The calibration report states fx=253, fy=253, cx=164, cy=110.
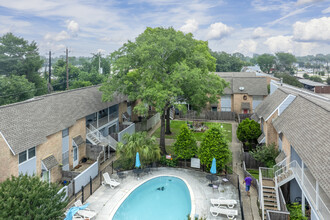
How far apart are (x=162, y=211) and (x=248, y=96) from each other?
33138 millimetres

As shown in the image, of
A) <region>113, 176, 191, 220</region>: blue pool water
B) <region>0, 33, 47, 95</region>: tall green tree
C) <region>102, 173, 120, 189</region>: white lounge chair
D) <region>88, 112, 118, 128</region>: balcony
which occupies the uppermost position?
<region>0, 33, 47, 95</region>: tall green tree

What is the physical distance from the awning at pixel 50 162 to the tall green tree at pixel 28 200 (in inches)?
278

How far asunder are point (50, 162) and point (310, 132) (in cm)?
1812

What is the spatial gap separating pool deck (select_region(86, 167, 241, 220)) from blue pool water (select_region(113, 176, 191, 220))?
17.6 inches

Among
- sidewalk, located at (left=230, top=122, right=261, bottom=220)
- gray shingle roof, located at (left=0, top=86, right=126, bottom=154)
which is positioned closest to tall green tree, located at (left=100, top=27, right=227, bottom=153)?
gray shingle roof, located at (left=0, top=86, right=126, bottom=154)

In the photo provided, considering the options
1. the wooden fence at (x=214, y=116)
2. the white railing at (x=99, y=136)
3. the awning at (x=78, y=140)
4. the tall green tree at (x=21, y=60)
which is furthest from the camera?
the tall green tree at (x=21, y=60)

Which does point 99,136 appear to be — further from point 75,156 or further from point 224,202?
point 224,202

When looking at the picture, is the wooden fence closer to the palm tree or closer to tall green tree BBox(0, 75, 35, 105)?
the palm tree

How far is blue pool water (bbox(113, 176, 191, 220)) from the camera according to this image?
661 inches

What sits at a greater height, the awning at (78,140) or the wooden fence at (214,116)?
the wooden fence at (214,116)

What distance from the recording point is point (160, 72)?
26188 millimetres

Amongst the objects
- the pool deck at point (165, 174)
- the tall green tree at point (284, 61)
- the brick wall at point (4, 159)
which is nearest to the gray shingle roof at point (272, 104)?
the pool deck at point (165, 174)

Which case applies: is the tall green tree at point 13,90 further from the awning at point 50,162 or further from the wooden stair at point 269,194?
the wooden stair at point 269,194

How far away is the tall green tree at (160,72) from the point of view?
23891 millimetres
